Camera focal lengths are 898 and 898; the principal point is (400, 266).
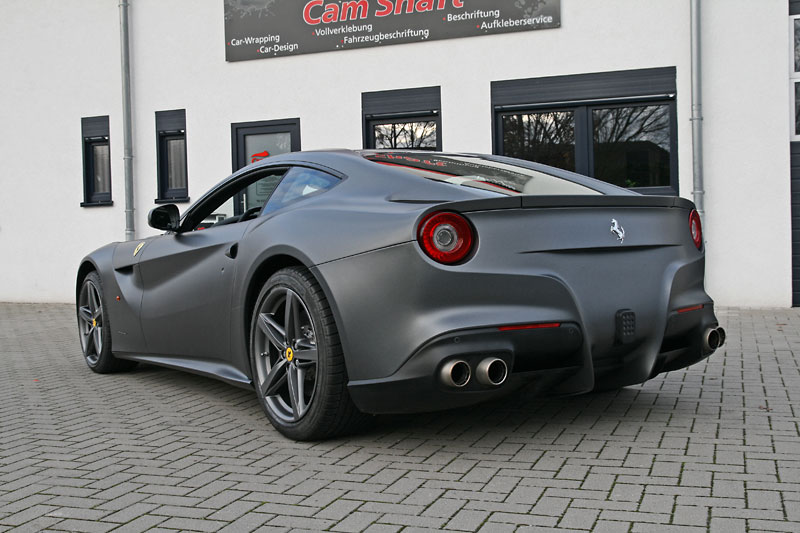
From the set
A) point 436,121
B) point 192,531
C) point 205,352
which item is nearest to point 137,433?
point 205,352

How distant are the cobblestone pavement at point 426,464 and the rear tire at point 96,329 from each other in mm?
642

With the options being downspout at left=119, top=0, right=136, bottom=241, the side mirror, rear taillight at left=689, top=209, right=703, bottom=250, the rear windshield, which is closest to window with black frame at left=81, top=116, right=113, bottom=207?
downspout at left=119, top=0, right=136, bottom=241

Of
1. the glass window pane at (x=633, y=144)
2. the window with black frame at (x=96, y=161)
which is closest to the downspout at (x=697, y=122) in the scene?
the glass window pane at (x=633, y=144)

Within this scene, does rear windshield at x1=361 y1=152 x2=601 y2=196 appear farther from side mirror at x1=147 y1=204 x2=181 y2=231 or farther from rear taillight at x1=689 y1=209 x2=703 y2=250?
side mirror at x1=147 y1=204 x2=181 y2=231

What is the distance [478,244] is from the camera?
3.60 m

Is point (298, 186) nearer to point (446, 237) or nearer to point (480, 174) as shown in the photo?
point (480, 174)

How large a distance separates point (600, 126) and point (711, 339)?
23.7 feet

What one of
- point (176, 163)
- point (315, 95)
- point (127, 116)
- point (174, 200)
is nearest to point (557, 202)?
point (315, 95)

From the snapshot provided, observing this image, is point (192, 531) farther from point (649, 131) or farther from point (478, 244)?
point (649, 131)

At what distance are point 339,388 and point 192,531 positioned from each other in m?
1.10

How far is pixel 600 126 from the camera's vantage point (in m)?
11.1

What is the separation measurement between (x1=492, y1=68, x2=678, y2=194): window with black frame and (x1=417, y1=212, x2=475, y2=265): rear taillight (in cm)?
758

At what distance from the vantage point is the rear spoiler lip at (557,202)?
363 cm

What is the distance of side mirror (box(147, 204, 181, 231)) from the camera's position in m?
5.32
